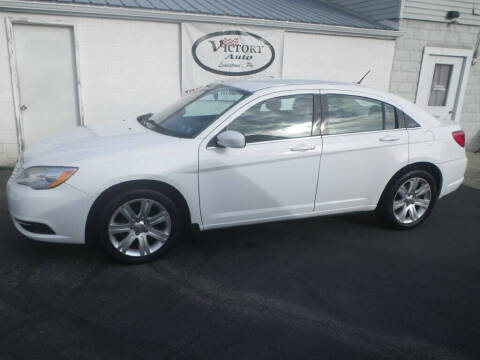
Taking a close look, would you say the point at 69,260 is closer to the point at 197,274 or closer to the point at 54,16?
the point at 197,274

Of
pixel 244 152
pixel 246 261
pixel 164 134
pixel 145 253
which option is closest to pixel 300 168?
pixel 244 152

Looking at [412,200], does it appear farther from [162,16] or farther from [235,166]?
[162,16]

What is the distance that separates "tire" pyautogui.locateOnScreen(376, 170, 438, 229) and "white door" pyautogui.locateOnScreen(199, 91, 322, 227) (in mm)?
1047

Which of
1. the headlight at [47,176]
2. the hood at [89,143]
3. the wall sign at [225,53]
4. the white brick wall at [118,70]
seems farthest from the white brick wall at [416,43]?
the headlight at [47,176]

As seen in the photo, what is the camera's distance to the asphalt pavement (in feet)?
9.29

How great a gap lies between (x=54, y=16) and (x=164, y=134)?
462cm

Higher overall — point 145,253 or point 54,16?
point 54,16

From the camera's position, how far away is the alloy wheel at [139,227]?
12.2 feet

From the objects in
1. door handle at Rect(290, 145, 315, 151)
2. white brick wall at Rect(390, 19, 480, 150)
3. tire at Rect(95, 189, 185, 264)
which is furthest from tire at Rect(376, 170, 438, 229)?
white brick wall at Rect(390, 19, 480, 150)

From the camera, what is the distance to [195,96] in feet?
15.8

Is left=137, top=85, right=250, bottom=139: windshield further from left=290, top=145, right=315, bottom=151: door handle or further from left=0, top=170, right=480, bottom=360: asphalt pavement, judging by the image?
left=0, top=170, right=480, bottom=360: asphalt pavement

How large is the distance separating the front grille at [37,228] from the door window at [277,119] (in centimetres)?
184

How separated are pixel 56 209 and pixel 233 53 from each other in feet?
20.1

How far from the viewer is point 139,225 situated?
3.80 m
